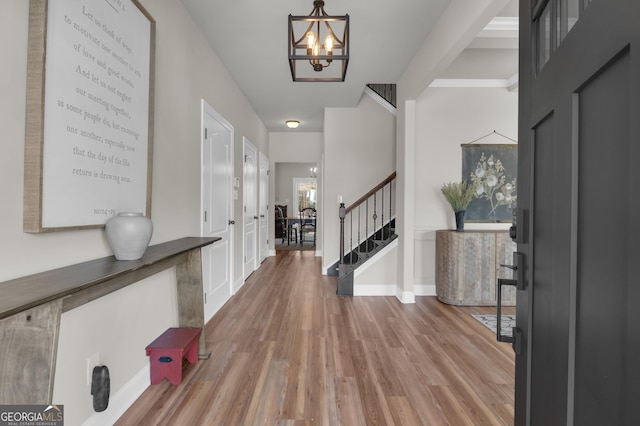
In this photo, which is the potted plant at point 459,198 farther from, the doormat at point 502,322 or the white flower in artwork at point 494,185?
the doormat at point 502,322

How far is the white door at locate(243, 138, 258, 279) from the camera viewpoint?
501 cm

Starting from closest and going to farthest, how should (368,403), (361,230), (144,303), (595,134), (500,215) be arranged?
(595,134) → (368,403) → (144,303) → (500,215) → (361,230)

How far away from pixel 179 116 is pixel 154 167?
59 centimetres

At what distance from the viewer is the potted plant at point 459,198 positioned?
3906mm

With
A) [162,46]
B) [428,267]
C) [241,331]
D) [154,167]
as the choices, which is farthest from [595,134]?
[428,267]

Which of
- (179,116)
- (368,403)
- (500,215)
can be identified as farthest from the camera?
(500,215)

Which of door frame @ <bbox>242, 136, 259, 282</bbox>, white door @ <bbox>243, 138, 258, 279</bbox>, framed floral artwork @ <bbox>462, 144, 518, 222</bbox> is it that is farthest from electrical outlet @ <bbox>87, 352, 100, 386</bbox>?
framed floral artwork @ <bbox>462, 144, 518, 222</bbox>

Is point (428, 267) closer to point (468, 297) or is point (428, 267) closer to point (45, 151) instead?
point (468, 297)

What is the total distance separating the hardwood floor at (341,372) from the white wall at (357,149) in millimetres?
2200

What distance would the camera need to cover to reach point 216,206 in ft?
11.4

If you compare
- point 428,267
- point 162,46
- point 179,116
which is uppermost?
point 162,46

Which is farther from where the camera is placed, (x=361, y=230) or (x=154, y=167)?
(x=361, y=230)

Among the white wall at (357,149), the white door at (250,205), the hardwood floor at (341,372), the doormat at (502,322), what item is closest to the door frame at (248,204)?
the white door at (250,205)

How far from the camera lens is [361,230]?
536 cm
